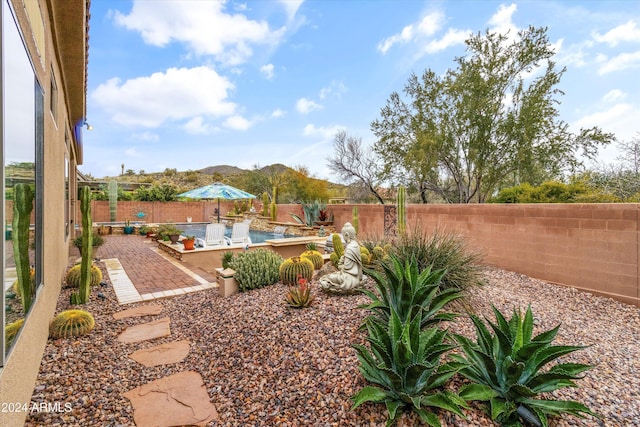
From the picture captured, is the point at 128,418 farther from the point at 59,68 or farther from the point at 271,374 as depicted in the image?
the point at 59,68

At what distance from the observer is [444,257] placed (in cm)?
438

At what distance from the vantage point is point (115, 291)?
5.77 metres

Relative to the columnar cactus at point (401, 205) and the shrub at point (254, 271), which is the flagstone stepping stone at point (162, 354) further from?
the columnar cactus at point (401, 205)

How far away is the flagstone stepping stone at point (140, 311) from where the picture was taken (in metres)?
4.66

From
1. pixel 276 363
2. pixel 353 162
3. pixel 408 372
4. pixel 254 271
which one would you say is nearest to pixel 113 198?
pixel 353 162

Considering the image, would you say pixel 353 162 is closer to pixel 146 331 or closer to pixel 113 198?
pixel 146 331

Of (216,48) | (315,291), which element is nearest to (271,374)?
(315,291)

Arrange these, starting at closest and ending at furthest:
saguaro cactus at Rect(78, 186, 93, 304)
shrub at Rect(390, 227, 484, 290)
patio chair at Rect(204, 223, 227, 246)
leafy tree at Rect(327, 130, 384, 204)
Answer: shrub at Rect(390, 227, 484, 290) < saguaro cactus at Rect(78, 186, 93, 304) < patio chair at Rect(204, 223, 227, 246) < leafy tree at Rect(327, 130, 384, 204)

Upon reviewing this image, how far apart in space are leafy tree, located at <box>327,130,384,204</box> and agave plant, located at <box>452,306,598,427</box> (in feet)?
46.4

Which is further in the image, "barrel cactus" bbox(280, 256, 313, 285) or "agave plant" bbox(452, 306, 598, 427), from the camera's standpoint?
"barrel cactus" bbox(280, 256, 313, 285)

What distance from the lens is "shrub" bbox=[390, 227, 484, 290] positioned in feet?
13.7

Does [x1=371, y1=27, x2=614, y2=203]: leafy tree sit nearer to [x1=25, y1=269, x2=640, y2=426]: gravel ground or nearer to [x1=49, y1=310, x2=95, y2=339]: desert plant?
[x1=25, y1=269, x2=640, y2=426]: gravel ground

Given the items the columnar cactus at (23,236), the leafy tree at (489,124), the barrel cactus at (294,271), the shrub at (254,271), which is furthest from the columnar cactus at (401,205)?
the columnar cactus at (23,236)

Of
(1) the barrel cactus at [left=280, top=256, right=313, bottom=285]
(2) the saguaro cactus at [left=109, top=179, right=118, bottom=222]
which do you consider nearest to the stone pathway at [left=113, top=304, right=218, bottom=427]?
(1) the barrel cactus at [left=280, top=256, right=313, bottom=285]
